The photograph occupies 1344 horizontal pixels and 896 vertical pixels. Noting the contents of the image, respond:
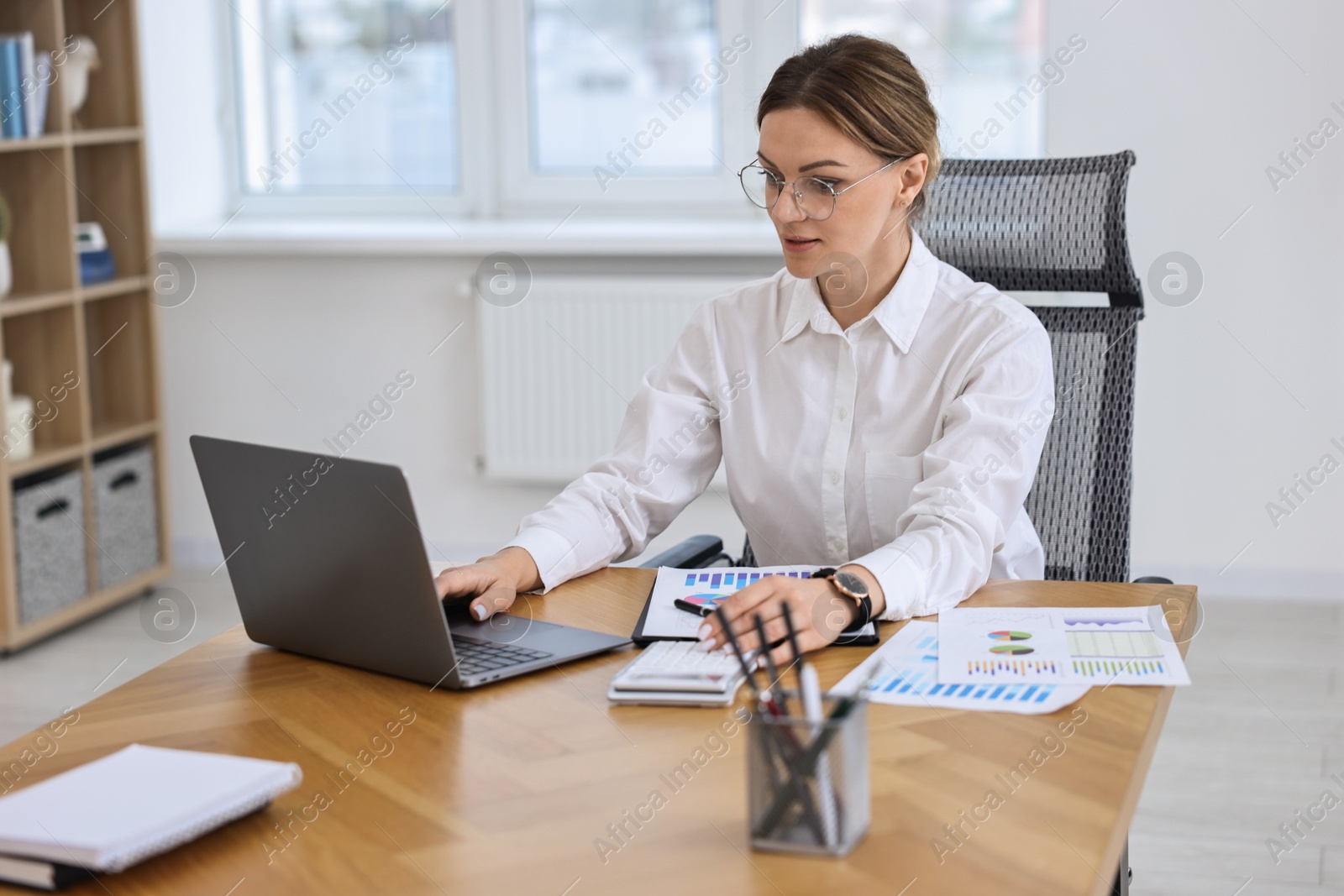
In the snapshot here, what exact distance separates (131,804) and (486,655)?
39cm

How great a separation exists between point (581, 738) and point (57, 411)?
2640 mm

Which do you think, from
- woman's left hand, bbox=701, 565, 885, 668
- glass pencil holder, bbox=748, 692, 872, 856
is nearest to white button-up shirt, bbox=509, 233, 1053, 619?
woman's left hand, bbox=701, 565, 885, 668

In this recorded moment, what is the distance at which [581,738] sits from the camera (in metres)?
1.06

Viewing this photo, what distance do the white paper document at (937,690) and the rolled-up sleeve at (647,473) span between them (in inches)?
16.8

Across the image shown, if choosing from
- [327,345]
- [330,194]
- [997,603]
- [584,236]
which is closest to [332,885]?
[997,603]

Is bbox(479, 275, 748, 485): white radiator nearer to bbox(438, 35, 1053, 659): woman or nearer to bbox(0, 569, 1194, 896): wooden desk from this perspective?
bbox(438, 35, 1053, 659): woman

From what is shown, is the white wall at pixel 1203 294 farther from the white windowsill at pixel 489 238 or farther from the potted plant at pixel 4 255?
the potted plant at pixel 4 255

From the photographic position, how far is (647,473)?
66.5 inches

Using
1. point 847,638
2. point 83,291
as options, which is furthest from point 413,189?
point 847,638

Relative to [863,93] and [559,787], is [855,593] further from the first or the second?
[863,93]

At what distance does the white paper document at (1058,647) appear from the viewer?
1158 millimetres

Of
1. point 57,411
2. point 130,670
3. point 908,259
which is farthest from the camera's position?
point 57,411

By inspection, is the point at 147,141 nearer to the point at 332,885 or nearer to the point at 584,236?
the point at 584,236

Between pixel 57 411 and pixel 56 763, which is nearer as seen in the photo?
pixel 56 763
